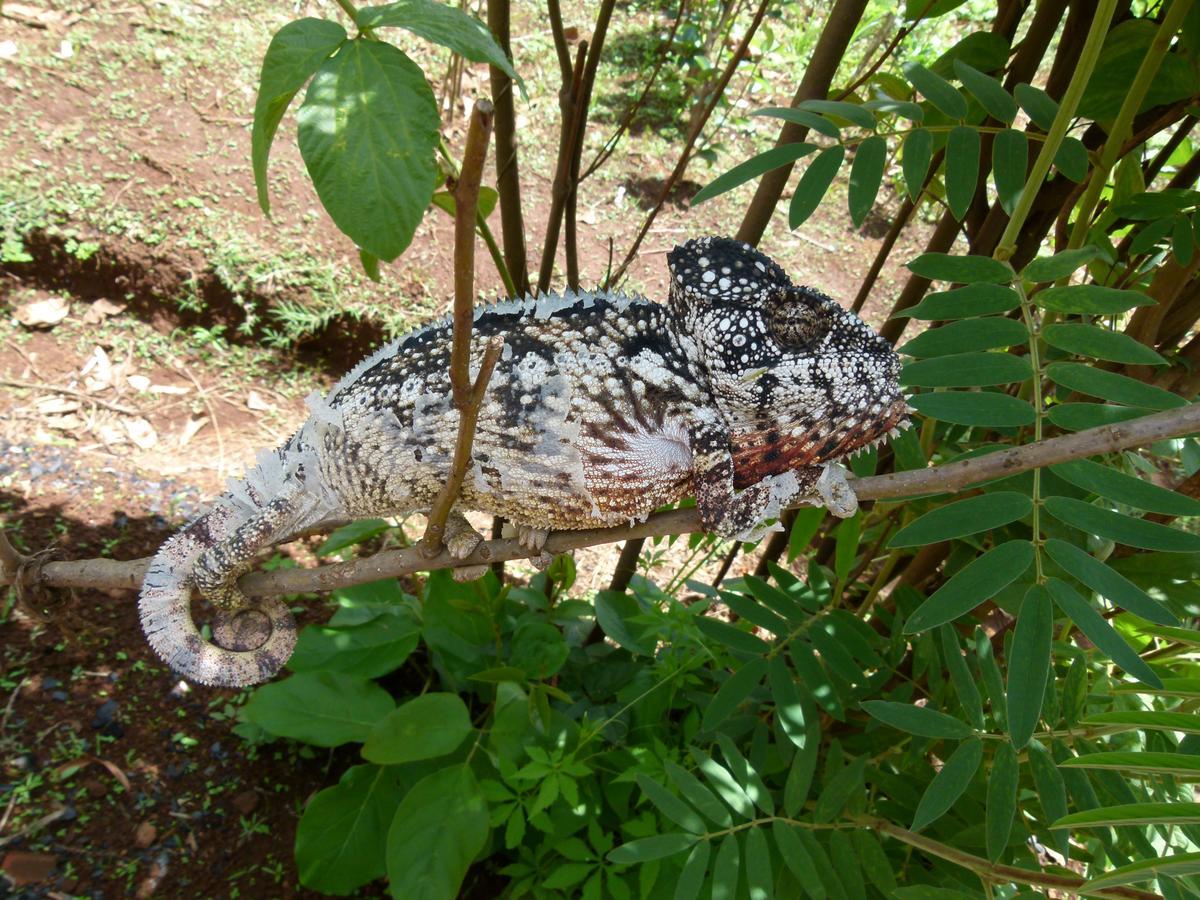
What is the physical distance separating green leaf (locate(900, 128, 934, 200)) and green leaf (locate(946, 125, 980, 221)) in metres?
0.04

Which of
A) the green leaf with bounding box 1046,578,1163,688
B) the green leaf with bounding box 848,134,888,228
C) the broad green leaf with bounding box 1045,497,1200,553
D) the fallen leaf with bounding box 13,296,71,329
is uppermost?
the green leaf with bounding box 848,134,888,228

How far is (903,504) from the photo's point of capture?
171cm

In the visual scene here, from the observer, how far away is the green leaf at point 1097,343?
115cm

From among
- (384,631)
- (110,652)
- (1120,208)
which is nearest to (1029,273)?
(1120,208)

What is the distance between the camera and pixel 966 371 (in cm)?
117

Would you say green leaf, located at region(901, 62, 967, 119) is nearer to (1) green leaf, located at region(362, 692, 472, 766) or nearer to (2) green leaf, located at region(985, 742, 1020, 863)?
(2) green leaf, located at region(985, 742, 1020, 863)

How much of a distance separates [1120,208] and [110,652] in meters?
2.73

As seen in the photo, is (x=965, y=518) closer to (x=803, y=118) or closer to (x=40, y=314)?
(x=803, y=118)

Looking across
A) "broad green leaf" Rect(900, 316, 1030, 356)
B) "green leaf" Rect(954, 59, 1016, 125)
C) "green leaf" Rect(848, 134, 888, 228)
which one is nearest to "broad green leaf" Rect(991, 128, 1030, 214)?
"green leaf" Rect(954, 59, 1016, 125)

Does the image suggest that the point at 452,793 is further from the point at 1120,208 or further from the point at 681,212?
the point at 681,212

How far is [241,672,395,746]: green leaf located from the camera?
2.00m

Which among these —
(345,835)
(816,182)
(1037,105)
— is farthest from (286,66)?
(345,835)

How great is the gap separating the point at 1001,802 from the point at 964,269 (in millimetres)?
731

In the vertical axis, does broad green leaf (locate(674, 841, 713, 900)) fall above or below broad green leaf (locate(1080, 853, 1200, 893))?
below
